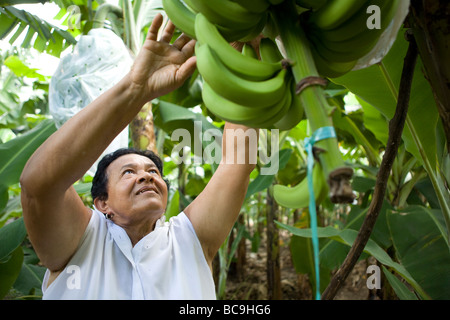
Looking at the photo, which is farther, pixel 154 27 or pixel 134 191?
pixel 134 191

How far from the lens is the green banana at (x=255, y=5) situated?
45 cm

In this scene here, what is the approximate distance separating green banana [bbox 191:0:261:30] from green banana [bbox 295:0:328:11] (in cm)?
6


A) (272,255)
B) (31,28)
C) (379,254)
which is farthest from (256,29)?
(272,255)

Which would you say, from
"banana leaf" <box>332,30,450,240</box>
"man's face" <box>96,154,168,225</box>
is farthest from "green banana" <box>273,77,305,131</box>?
"man's face" <box>96,154,168,225</box>

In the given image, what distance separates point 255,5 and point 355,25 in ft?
0.44

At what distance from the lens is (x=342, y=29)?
48 centimetres

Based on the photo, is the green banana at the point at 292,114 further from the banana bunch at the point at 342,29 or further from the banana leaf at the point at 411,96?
the banana leaf at the point at 411,96

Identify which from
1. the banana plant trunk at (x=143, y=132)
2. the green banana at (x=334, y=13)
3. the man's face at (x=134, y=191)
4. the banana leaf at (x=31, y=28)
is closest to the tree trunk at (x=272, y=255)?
the banana plant trunk at (x=143, y=132)

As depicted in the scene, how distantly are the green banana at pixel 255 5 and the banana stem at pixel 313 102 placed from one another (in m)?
0.02

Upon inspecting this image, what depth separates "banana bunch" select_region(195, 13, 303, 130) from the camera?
0.43 m

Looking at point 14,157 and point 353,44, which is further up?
point 14,157

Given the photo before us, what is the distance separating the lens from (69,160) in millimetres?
738

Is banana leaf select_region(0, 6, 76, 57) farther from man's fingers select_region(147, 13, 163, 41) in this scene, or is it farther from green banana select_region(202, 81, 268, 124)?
green banana select_region(202, 81, 268, 124)

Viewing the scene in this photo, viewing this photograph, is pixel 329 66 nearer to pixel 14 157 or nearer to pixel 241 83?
pixel 241 83
